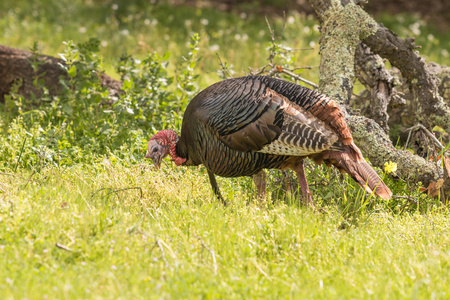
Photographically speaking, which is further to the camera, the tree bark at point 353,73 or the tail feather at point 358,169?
the tree bark at point 353,73

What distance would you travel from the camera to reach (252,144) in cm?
407

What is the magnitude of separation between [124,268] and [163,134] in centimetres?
173

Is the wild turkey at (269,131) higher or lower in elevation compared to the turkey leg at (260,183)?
higher

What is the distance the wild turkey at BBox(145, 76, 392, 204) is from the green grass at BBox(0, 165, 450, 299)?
0.36 metres

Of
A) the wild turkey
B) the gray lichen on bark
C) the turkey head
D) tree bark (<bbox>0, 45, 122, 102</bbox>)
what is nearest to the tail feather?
the wild turkey

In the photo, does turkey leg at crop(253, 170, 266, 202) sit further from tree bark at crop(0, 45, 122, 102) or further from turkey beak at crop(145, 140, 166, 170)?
tree bark at crop(0, 45, 122, 102)

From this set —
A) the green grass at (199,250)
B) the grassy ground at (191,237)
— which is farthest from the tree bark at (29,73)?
the green grass at (199,250)

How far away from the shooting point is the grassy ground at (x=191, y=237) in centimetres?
300

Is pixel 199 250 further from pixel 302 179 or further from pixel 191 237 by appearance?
pixel 302 179

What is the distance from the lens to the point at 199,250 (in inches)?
137

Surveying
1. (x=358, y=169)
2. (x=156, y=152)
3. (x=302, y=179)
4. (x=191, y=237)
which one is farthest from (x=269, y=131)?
(x=156, y=152)

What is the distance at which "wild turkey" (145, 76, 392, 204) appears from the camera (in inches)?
159

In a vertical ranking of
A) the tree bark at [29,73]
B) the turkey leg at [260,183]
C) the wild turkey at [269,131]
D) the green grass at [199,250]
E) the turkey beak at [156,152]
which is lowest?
the green grass at [199,250]

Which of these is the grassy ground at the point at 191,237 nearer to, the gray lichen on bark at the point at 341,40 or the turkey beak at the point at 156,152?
the turkey beak at the point at 156,152
